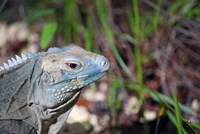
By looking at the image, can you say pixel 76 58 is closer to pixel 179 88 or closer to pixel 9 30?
pixel 179 88

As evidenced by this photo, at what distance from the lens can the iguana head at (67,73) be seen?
2984 mm

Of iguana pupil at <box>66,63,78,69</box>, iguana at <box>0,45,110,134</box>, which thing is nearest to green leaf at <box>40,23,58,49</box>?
iguana at <box>0,45,110,134</box>

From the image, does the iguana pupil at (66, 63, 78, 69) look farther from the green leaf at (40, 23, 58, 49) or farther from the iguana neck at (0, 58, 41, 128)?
the green leaf at (40, 23, 58, 49)

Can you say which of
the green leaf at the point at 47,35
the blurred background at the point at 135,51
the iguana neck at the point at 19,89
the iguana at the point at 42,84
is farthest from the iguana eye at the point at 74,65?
the blurred background at the point at 135,51

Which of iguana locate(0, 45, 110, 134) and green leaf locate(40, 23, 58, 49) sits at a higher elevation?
green leaf locate(40, 23, 58, 49)

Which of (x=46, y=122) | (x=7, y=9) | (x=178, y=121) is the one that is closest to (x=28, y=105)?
(x=46, y=122)

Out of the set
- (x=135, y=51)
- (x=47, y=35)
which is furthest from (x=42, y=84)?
(x=135, y=51)

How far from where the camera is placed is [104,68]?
2971mm

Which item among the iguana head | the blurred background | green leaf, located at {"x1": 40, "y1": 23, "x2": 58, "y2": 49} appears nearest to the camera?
the iguana head

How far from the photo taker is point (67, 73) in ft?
9.84

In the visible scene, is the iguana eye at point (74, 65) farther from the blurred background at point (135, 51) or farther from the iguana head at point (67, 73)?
the blurred background at point (135, 51)

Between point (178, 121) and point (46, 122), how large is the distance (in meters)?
0.82

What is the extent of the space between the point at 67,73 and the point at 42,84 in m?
0.17

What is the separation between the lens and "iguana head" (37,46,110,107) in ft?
9.79
